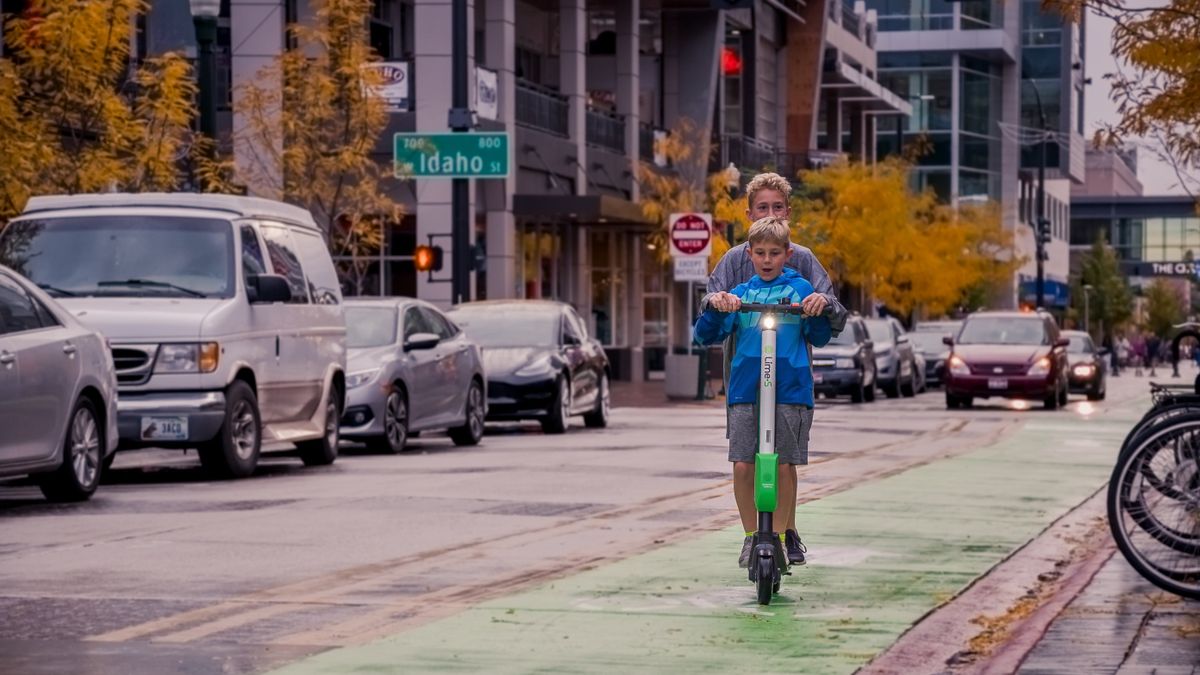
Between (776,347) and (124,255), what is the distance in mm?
9596

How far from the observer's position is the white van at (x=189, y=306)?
18094 millimetres

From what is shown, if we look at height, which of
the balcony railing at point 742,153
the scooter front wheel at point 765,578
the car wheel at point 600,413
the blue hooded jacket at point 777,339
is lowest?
the car wheel at point 600,413

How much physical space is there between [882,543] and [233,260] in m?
7.38

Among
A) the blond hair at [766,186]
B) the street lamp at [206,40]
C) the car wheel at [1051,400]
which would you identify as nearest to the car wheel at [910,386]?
the car wheel at [1051,400]

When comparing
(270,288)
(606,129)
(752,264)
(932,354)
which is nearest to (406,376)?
(270,288)

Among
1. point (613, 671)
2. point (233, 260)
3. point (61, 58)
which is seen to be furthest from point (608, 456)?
point (613, 671)

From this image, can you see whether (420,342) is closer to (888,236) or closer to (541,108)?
(541,108)

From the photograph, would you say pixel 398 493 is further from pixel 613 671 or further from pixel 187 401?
pixel 613 671

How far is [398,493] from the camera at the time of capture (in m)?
17.1

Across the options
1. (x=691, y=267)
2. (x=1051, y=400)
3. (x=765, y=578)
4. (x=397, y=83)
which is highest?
(x=397, y=83)

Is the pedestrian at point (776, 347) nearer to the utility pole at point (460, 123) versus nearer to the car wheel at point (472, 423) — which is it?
the car wheel at point (472, 423)

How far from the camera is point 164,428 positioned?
706 inches

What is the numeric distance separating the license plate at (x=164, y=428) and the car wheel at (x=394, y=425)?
5.06m

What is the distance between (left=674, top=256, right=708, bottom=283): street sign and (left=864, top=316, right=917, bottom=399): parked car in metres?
7.20
